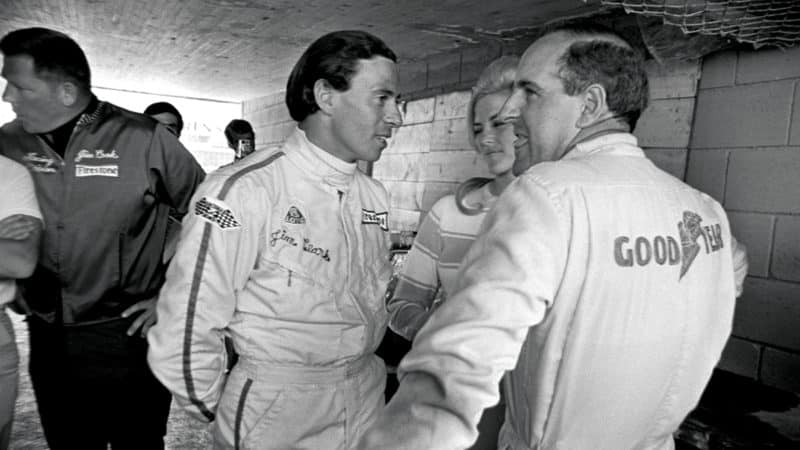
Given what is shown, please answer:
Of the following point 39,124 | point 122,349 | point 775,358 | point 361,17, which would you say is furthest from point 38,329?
point 775,358

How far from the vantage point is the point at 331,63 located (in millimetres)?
1480

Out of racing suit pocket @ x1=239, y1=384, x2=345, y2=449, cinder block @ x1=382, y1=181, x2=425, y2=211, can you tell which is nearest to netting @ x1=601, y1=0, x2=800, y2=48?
racing suit pocket @ x1=239, y1=384, x2=345, y2=449

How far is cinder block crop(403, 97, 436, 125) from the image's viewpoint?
14.4 ft

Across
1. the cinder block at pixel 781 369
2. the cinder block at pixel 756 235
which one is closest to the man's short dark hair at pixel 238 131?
the cinder block at pixel 756 235

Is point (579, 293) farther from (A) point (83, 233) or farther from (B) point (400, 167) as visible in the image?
(B) point (400, 167)

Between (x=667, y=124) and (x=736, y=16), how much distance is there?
773 mm

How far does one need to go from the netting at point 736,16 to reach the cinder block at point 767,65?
82 millimetres

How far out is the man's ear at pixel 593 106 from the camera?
0.97 m

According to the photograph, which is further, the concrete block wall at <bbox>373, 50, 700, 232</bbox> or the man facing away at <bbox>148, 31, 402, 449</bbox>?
the concrete block wall at <bbox>373, 50, 700, 232</bbox>

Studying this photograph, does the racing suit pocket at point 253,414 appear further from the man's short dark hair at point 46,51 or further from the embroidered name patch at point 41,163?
the man's short dark hair at point 46,51

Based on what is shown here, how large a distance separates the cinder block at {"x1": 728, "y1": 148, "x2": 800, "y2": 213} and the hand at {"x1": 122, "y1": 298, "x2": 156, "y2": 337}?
223 cm

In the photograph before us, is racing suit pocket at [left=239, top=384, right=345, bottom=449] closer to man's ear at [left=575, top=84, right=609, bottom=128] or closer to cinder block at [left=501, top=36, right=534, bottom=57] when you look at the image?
man's ear at [left=575, top=84, right=609, bottom=128]

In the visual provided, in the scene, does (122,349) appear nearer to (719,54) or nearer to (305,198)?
(305,198)

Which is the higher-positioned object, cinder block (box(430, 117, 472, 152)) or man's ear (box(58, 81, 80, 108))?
cinder block (box(430, 117, 472, 152))
